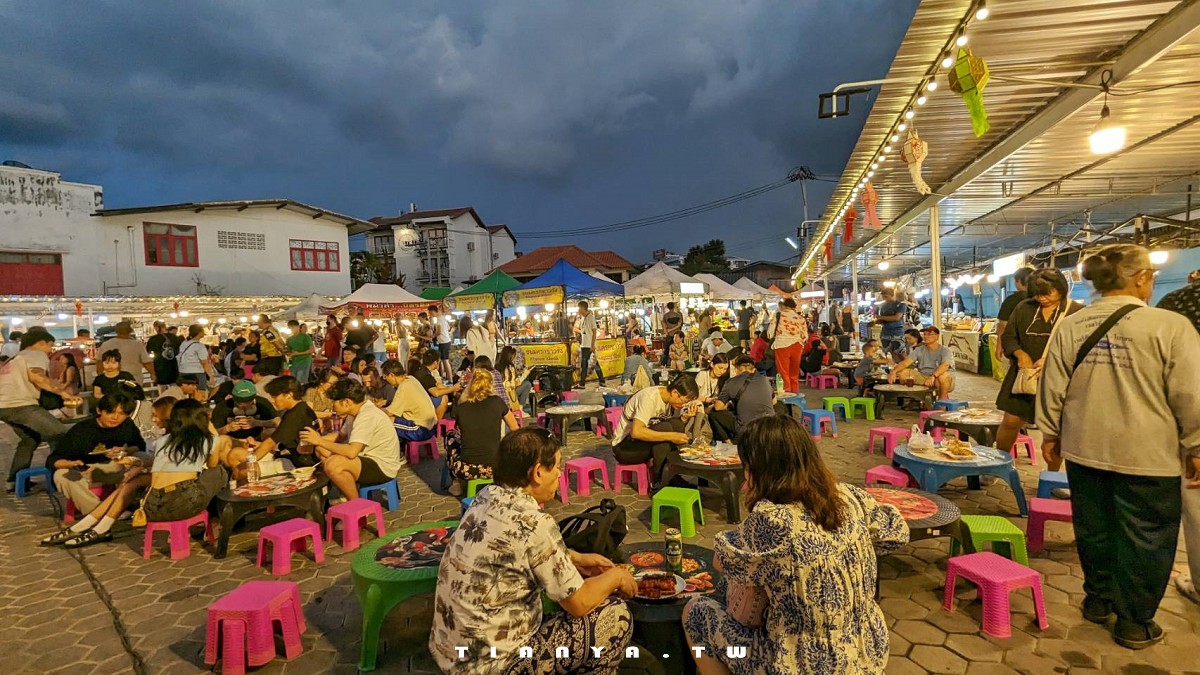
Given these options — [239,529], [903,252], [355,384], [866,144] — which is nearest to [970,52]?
[866,144]

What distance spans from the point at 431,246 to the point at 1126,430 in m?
41.6

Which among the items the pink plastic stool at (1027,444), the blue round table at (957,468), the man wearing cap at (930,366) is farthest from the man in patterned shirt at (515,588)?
the man wearing cap at (930,366)

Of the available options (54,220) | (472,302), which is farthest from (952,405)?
(54,220)

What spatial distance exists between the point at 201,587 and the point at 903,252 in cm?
2249

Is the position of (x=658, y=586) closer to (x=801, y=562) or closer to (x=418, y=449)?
(x=801, y=562)

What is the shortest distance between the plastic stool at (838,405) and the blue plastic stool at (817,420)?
51 centimetres

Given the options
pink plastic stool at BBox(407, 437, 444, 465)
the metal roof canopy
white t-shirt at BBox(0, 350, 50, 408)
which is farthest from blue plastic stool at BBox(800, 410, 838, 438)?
white t-shirt at BBox(0, 350, 50, 408)

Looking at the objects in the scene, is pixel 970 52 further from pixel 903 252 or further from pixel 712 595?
pixel 903 252

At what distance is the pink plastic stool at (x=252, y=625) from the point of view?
10.8ft

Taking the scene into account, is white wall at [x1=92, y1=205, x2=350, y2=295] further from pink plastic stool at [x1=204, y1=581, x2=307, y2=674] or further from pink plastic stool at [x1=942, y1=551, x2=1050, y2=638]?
pink plastic stool at [x1=942, y1=551, x2=1050, y2=638]

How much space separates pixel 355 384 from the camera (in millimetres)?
5734

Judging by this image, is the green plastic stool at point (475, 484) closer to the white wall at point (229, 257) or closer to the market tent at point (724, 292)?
the market tent at point (724, 292)

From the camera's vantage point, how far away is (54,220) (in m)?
18.6

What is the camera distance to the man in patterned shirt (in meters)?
2.34
